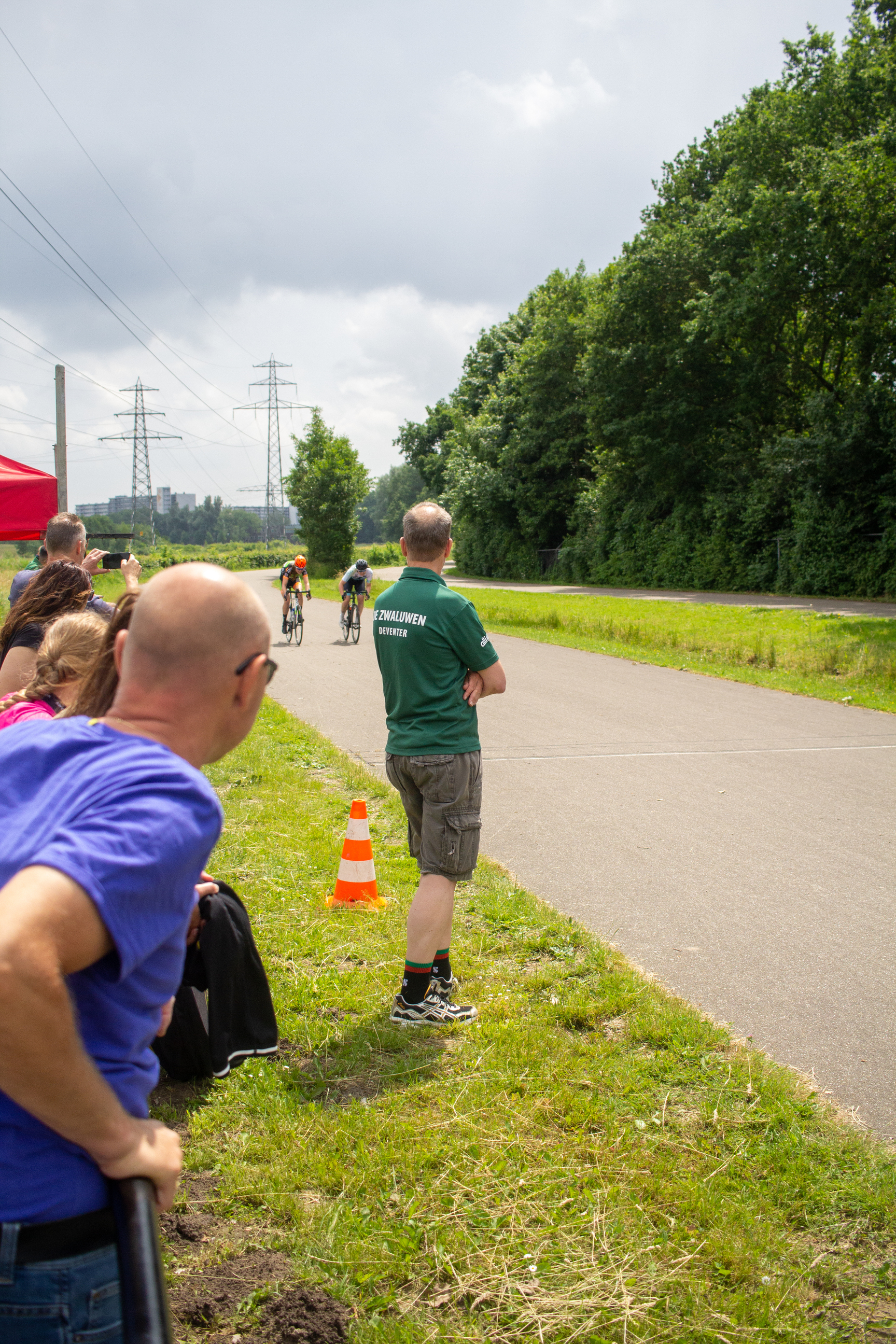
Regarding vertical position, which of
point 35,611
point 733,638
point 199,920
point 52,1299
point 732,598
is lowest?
point 733,638

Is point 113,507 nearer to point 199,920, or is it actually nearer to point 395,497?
point 395,497

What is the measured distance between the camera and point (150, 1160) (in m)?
1.30

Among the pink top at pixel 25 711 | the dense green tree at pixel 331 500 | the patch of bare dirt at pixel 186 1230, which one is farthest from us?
the dense green tree at pixel 331 500

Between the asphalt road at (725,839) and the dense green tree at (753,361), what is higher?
the dense green tree at (753,361)

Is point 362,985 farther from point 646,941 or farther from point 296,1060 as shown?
point 646,941

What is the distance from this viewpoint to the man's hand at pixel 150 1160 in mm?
1276

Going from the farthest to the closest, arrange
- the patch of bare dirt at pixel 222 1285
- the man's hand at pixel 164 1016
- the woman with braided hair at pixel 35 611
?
the woman with braided hair at pixel 35 611 < the patch of bare dirt at pixel 222 1285 < the man's hand at pixel 164 1016

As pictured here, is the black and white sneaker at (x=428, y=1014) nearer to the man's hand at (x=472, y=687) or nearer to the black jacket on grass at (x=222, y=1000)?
the man's hand at (x=472, y=687)

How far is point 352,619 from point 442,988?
1705cm

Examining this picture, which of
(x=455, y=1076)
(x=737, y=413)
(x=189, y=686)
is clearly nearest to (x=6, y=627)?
(x=455, y=1076)

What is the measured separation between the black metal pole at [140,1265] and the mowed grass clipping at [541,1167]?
1.33 meters

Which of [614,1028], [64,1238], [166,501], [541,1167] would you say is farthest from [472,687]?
[166,501]

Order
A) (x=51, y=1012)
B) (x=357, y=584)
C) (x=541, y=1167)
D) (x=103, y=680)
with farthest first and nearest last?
(x=357, y=584), (x=541, y=1167), (x=103, y=680), (x=51, y=1012)

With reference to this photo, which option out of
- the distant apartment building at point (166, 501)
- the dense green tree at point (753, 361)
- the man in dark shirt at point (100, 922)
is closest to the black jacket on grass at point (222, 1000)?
the man in dark shirt at point (100, 922)
